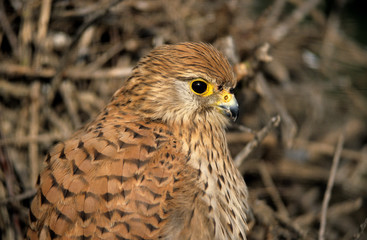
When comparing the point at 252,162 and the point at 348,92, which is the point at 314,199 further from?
the point at 348,92

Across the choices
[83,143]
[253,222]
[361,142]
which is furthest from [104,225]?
[361,142]

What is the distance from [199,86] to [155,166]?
55 centimetres

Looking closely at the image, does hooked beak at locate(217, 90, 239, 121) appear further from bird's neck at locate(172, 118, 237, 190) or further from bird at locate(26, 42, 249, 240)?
bird's neck at locate(172, 118, 237, 190)

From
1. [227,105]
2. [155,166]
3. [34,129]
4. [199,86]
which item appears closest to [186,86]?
[199,86]

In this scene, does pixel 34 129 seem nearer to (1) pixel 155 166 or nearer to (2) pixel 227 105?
(1) pixel 155 166

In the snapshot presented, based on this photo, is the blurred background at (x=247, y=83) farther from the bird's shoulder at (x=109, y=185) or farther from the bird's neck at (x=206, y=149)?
the bird's shoulder at (x=109, y=185)

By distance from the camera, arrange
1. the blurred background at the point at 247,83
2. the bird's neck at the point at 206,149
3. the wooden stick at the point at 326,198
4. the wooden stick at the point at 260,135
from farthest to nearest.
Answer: the blurred background at the point at 247,83 → the wooden stick at the point at 260,135 → the wooden stick at the point at 326,198 → the bird's neck at the point at 206,149

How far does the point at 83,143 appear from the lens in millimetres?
2393

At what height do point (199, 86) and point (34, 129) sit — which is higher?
point (199, 86)

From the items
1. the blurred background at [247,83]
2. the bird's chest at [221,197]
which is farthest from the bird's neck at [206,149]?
the blurred background at [247,83]

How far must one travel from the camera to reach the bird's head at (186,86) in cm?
253

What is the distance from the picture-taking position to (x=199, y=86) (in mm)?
2547

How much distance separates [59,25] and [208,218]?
7.23 feet

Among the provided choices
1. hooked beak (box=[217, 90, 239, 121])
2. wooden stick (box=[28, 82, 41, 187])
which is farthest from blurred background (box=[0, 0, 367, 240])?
hooked beak (box=[217, 90, 239, 121])
